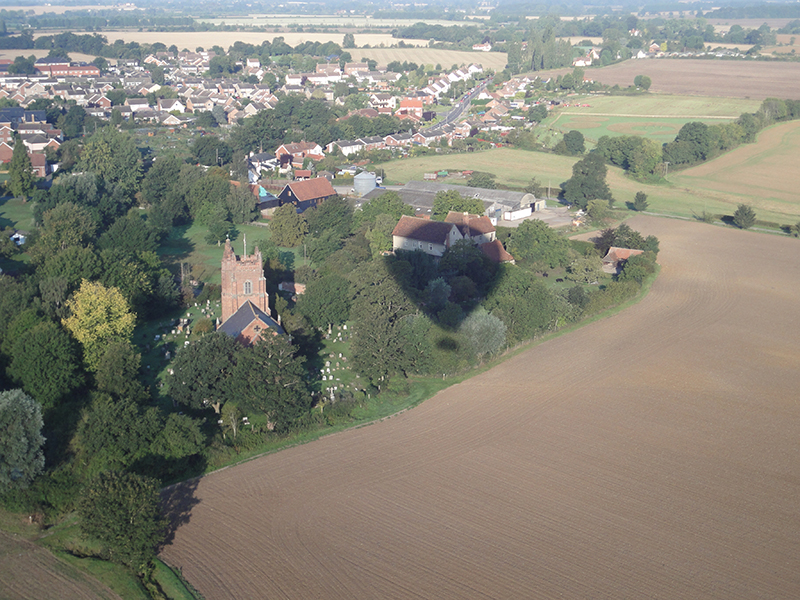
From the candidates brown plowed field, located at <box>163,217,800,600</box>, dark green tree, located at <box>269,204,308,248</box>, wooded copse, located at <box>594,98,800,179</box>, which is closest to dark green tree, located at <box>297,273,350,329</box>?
brown plowed field, located at <box>163,217,800,600</box>

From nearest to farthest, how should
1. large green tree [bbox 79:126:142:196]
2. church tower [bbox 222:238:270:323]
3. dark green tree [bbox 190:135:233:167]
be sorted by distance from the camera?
1. church tower [bbox 222:238:270:323]
2. large green tree [bbox 79:126:142:196]
3. dark green tree [bbox 190:135:233:167]

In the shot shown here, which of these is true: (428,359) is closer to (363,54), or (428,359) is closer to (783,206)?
(783,206)

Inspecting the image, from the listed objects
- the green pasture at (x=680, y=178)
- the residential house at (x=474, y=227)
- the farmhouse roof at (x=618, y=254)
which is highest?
the residential house at (x=474, y=227)

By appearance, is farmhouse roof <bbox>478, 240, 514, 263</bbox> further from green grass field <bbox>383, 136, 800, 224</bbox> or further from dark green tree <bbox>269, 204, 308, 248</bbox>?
green grass field <bbox>383, 136, 800, 224</bbox>

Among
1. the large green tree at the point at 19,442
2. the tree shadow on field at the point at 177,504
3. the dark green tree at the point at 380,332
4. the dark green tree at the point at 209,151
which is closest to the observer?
the tree shadow on field at the point at 177,504

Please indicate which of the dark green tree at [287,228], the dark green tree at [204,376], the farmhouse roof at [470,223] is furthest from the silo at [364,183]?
the dark green tree at [204,376]

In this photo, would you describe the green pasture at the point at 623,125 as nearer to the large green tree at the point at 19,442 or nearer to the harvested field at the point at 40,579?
the large green tree at the point at 19,442

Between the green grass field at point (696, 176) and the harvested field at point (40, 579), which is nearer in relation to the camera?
the harvested field at point (40, 579)
